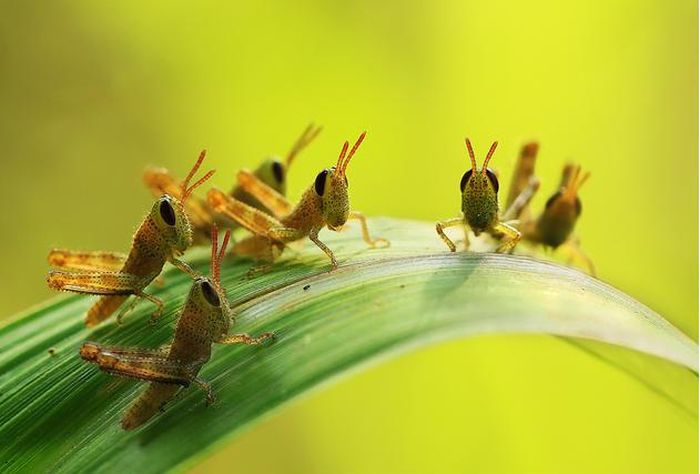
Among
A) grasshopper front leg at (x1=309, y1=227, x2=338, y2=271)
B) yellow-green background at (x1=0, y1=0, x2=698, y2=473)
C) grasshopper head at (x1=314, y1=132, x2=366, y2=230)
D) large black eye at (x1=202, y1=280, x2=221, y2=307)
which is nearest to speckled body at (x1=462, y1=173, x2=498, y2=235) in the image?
grasshopper head at (x1=314, y1=132, x2=366, y2=230)

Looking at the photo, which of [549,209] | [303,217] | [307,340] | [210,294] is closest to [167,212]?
[303,217]

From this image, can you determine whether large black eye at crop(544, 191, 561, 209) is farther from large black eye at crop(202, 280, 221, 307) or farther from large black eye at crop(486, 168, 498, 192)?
large black eye at crop(202, 280, 221, 307)

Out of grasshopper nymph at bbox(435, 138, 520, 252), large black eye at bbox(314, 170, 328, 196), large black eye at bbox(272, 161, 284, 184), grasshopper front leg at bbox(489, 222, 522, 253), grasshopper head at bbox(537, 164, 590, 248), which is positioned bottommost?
grasshopper head at bbox(537, 164, 590, 248)

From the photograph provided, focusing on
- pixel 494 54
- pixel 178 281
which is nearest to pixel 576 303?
pixel 178 281

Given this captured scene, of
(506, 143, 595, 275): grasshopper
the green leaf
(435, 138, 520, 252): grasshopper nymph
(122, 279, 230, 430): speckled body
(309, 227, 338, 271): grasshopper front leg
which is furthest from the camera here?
(506, 143, 595, 275): grasshopper

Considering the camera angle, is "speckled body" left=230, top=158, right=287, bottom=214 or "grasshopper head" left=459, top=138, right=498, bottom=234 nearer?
"grasshopper head" left=459, top=138, right=498, bottom=234

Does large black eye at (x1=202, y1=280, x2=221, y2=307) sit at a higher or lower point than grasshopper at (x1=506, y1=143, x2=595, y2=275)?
higher

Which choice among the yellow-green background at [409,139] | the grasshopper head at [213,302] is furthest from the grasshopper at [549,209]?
the grasshopper head at [213,302]
